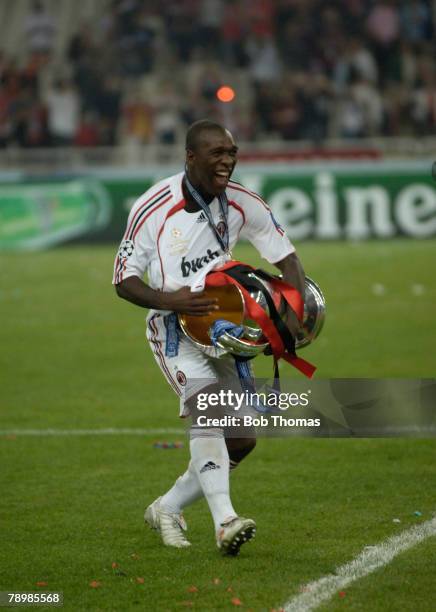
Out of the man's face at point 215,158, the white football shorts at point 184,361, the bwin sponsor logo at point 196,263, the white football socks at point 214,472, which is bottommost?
the white football socks at point 214,472

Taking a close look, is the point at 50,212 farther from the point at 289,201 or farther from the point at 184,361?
the point at 184,361

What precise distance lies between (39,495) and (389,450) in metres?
2.49

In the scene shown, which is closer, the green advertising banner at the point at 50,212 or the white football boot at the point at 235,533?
the white football boot at the point at 235,533

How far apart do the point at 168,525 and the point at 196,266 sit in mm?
1337

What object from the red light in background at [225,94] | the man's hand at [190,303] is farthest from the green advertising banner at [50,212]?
the man's hand at [190,303]

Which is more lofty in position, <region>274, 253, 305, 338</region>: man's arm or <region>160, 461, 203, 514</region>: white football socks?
<region>274, 253, 305, 338</region>: man's arm

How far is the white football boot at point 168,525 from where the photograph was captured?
20.1 feet

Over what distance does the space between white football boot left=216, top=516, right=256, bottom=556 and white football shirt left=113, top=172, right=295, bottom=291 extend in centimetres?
117

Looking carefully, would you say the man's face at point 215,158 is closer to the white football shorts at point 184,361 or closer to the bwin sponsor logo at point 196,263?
the bwin sponsor logo at point 196,263

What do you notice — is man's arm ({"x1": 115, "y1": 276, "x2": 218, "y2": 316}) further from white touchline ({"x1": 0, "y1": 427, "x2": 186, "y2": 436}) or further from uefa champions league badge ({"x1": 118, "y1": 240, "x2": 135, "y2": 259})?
white touchline ({"x1": 0, "y1": 427, "x2": 186, "y2": 436})

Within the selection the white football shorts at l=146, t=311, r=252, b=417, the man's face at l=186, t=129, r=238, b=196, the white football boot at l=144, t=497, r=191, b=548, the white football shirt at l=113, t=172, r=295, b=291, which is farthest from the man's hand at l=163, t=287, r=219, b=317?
the white football boot at l=144, t=497, r=191, b=548

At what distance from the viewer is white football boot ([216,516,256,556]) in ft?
18.5

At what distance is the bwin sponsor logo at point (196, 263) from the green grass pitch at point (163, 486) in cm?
139

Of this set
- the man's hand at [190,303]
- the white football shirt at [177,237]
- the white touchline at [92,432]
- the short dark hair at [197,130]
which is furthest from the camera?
the white touchline at [92,432]
